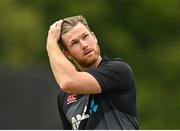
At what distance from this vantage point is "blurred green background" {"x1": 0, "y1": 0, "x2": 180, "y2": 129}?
21625 mm

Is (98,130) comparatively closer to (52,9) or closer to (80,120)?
(80,120)

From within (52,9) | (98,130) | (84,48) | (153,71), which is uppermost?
(84,48)

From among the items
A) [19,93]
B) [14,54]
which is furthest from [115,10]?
[19,93]

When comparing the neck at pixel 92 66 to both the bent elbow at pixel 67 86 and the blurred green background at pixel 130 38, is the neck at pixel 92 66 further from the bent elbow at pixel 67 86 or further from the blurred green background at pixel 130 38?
the blurred green background at pixel 130 38

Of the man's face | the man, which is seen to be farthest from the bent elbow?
the man's face

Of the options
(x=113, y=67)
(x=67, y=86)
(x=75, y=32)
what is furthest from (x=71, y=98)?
(x=75, y=32)

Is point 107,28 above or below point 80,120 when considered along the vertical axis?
below

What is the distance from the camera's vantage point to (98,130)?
7812 mm

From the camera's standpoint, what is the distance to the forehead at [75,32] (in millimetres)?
8039

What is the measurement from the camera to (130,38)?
23.2 metres

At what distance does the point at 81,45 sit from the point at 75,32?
0.13m

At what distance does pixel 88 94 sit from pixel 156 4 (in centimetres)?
1586

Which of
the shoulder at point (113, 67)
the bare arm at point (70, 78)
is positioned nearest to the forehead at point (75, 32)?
the bare arm at point (70, 78)

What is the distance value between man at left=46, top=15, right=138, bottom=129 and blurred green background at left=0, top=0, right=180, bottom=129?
1182 cm
